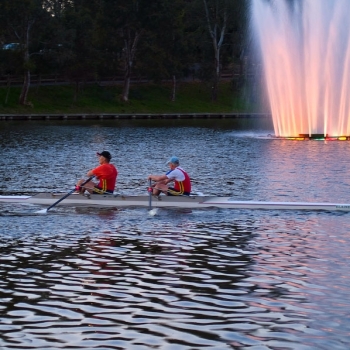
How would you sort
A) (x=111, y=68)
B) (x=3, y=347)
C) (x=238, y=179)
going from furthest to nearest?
(x=111, y=68) < (x=238, y=179) < (x=3, y=347)

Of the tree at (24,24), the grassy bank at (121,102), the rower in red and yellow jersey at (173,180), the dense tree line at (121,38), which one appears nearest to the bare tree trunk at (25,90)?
the tree at (24,24)

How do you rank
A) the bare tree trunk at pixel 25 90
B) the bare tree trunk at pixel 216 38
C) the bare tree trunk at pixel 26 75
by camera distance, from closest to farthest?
1. the bare tree trunk at pixel 26 75
2. the bare tree trunk at pixel 25 90
3. the bare tree trunk at pixel 216 38

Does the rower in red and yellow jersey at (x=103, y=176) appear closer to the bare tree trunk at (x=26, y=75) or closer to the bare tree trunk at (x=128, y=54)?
the bare tree trunk at (x=26, y=75)

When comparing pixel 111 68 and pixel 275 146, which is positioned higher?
pixel 111 68

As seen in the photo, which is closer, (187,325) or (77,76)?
(187,325)

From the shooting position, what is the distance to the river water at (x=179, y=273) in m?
15.6

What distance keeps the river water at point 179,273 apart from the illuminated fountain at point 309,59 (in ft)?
89.6

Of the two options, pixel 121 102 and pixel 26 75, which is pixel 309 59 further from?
pixel 121 102

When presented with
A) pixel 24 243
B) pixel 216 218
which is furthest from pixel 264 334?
pixel 216 218

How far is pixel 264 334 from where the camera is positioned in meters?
15.5

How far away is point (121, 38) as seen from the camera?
382ft

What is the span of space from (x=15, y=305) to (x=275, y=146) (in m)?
46.5

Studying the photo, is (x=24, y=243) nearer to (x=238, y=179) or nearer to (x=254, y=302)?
(x=254, y=302)

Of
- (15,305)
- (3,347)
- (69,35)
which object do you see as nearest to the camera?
(3,347)
